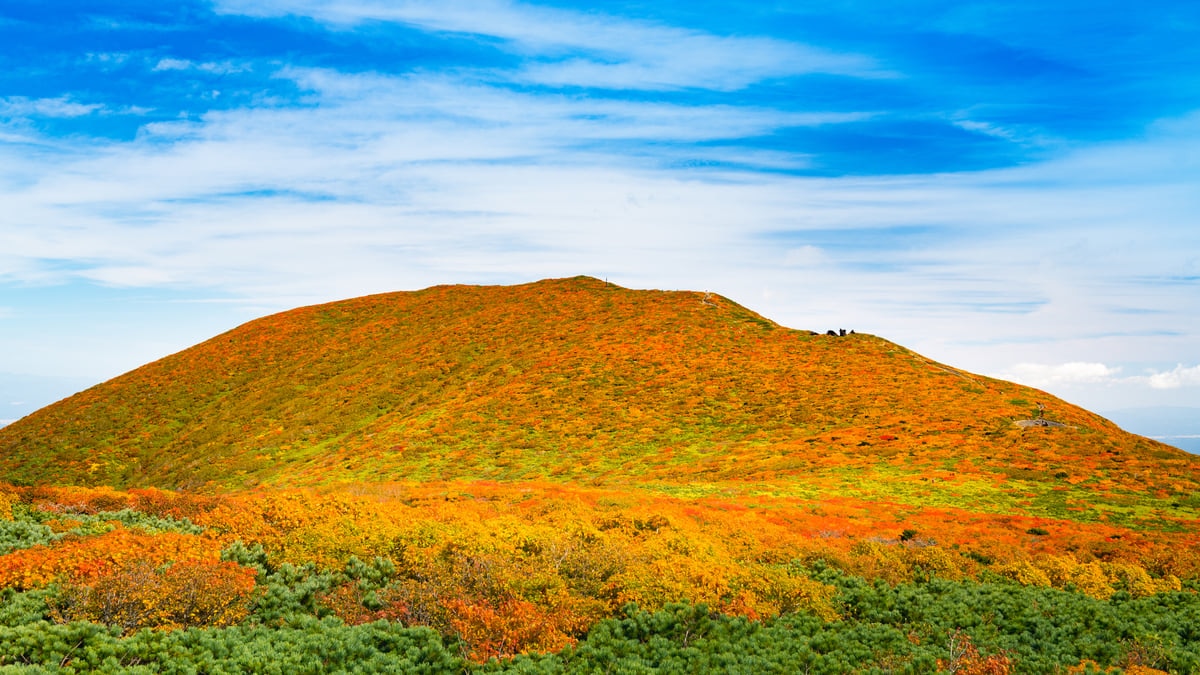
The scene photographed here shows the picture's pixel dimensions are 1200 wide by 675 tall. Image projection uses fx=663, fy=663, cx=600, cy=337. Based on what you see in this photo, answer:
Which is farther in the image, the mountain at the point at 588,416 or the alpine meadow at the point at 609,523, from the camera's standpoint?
the mountain at the point at 588,416

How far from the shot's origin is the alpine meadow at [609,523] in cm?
1833

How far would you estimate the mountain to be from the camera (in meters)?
55.5

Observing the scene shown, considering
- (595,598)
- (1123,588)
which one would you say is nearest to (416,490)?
(595,598)

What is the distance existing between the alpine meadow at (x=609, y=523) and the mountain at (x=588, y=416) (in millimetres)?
530

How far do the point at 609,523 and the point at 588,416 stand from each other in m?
43.4

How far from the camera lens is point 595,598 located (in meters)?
22.1

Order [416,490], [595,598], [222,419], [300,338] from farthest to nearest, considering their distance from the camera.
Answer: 1. [300,338]
2. [222,419]
3. [416,490]
4. [595,598]

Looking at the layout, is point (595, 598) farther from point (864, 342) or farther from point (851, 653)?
point (864, 342)

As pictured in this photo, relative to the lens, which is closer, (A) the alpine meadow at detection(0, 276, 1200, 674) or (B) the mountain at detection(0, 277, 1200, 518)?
(A) the alpine meadow at detection(0, 276, 1200, 674)

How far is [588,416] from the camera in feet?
247

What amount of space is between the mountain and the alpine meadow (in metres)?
0.53

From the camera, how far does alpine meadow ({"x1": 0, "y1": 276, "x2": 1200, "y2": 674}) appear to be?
60.1 ft

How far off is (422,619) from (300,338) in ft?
341

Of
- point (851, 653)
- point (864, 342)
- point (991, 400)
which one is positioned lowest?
point (851, 653)
